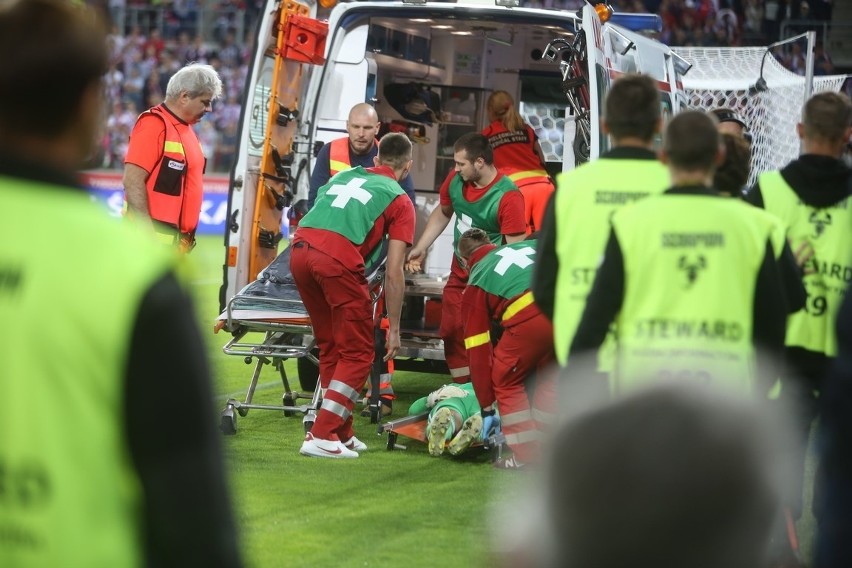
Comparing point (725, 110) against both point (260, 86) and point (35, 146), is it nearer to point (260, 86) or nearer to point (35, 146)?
point (260, 86)

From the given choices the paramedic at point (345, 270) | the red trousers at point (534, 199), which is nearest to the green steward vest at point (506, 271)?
the paramedic at point (345, 270)

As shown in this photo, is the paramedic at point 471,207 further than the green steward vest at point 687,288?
Yes

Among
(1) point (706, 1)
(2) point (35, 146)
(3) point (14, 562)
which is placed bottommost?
(3) point (14, 562)

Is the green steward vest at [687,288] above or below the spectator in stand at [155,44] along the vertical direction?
below

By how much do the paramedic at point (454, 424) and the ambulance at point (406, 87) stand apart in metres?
0.94

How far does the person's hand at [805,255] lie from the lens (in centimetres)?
489

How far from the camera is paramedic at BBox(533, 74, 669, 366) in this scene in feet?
14.1

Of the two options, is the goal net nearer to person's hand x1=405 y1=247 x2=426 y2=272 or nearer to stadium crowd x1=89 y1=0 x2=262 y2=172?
person's hand x1=405 y1=247 x2=426 y2=272

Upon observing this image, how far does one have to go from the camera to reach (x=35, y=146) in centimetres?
191

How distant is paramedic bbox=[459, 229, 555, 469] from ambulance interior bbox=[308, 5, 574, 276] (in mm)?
2228

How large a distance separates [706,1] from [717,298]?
24.3 m

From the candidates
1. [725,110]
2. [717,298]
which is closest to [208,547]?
[717,298]

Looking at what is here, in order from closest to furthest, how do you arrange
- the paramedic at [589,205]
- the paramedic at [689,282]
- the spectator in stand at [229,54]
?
the paramedic at [689,282]
the paramedic at [589,205]
the spectator in stand at [229,54]

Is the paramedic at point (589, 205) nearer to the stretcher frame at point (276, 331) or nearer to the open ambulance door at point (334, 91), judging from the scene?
the stretcher frame at point (276, 331)
